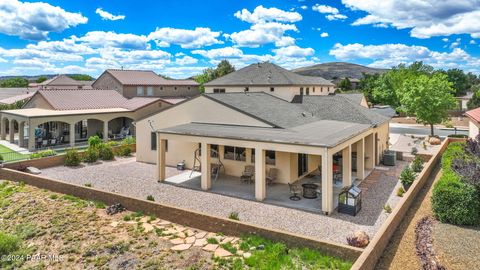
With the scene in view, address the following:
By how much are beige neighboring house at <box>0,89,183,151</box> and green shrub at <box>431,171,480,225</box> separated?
26026mm

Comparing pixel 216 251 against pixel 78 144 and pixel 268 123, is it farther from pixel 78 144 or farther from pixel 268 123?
pixel 78 144

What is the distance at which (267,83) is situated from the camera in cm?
3014

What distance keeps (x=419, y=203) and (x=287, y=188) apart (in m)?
6.40

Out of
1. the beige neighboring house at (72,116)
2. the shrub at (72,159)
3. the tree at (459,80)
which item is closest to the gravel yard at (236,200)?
the shrub at (72,159)

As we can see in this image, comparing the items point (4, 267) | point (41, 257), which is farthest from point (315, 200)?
point (4, 267)

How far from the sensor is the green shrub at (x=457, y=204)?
13.3 m

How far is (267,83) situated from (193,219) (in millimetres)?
18614

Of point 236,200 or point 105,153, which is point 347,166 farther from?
point 105,153

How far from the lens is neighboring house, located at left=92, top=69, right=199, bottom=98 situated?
149ft

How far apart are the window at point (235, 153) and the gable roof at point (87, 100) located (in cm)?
1940

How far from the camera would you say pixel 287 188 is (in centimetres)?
1870

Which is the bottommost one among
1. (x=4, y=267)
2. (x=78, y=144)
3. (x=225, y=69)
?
(x=4, y=267)

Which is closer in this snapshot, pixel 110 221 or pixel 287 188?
pixel 110 221

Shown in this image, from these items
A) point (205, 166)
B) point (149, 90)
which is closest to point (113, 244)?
point (205, 166)
